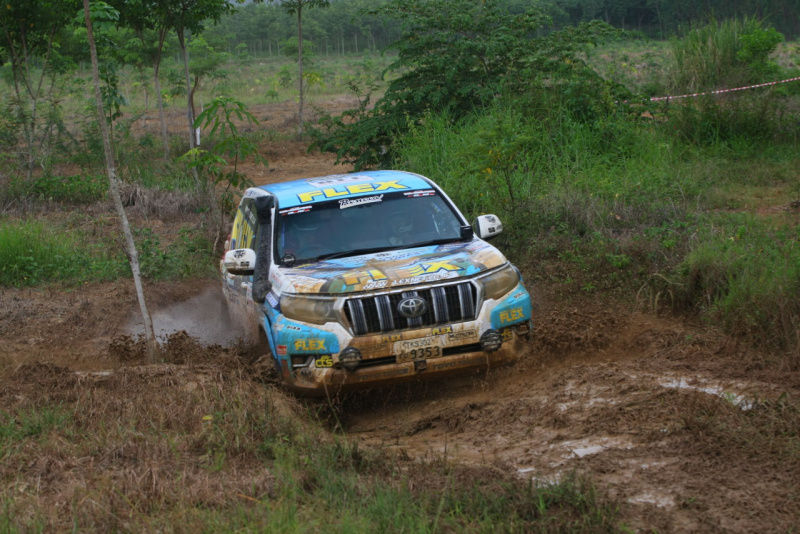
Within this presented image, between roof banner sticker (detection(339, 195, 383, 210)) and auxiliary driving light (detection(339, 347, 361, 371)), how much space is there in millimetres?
1675

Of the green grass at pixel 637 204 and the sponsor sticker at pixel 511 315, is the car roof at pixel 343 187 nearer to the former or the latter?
the sponsor sticker at pixel 511 315

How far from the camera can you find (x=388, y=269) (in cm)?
569

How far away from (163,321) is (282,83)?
3883 centimetres

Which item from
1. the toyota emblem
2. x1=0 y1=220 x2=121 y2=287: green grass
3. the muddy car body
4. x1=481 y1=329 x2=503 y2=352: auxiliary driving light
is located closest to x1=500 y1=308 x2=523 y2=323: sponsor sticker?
the muddy car body

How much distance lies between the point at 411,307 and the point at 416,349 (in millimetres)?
285

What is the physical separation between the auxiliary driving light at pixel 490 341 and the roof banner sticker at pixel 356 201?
5.74ft

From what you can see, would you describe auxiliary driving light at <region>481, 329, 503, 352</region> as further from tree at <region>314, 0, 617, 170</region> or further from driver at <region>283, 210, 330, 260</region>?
tree at <region>314, 0, 617, 170</region>

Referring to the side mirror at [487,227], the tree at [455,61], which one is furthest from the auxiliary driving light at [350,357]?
the tree at [455,61]

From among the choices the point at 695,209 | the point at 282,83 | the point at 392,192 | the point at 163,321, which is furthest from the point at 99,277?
the point at 282,83

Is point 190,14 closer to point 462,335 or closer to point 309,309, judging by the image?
point 309,309

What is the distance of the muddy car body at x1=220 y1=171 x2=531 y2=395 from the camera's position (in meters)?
5.39

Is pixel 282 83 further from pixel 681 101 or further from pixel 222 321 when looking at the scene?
pixel 222 321

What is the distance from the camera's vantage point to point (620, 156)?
11.6 meters

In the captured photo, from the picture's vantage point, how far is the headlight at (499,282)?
567 cm
